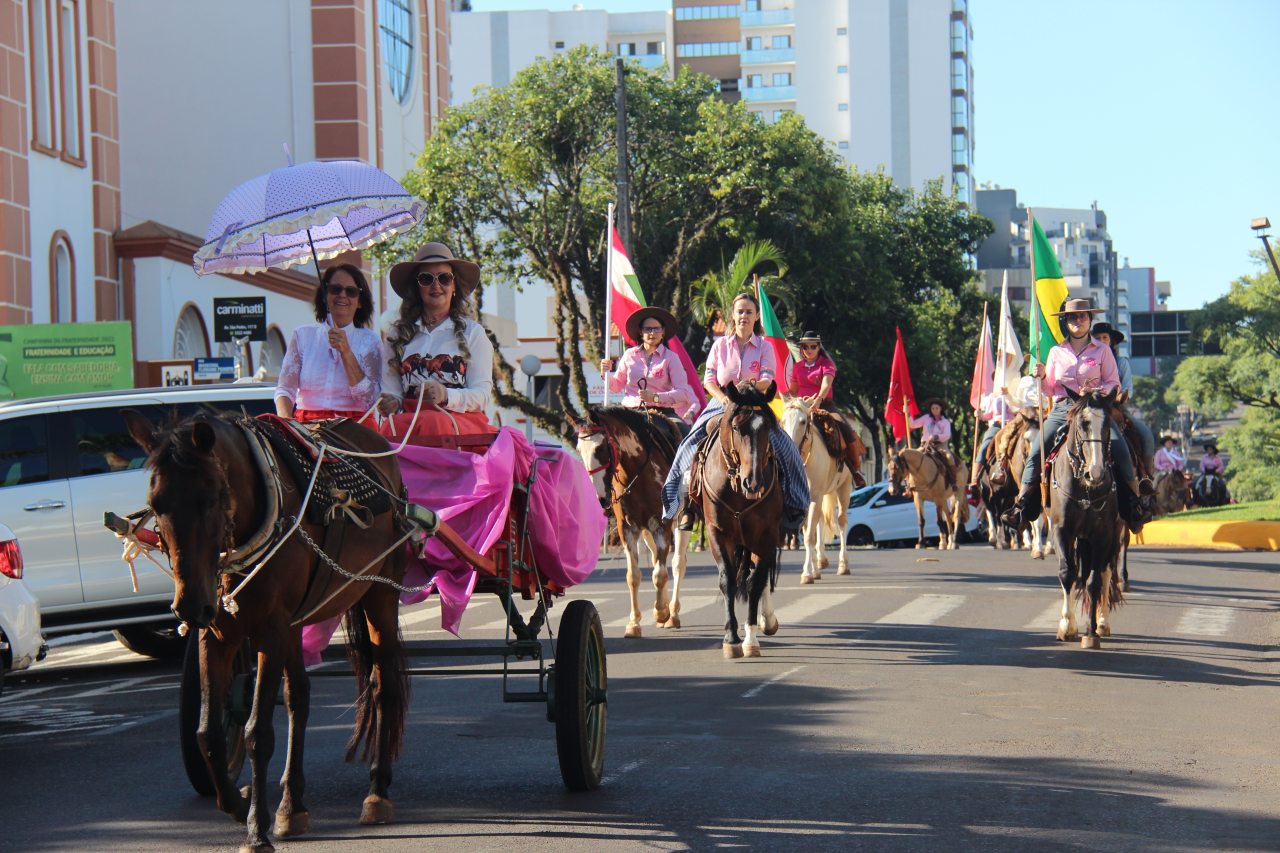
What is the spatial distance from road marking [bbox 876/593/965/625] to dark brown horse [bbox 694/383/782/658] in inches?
122

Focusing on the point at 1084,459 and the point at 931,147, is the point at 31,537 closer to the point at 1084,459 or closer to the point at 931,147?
the point at 1084,459

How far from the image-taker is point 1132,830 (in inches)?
287

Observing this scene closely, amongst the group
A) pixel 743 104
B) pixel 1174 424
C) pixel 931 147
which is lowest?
pixel 1174 424

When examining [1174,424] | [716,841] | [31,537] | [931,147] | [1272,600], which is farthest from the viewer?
[1174,424]

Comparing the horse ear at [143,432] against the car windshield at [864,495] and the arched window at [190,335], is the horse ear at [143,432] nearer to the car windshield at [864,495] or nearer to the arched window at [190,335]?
the arched window at [190,335]

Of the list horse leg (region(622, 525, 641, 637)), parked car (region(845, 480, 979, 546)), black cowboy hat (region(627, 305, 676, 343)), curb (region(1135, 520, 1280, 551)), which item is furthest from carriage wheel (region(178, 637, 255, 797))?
parked car (region(845, 480, 979, 546))

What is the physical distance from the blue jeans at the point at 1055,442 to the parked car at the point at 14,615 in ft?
26.5

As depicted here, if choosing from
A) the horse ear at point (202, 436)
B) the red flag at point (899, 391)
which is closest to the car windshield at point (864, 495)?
the red flag at point (899, 391)

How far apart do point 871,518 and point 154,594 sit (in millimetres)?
28652

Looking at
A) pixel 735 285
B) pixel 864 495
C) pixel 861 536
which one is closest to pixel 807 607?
pixel 735 285

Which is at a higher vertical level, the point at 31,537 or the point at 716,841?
the point at 31,537

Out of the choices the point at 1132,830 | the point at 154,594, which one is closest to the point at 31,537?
the point at 154,594

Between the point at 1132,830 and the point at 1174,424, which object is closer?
the point at 1132,830

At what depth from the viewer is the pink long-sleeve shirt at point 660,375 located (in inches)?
631
